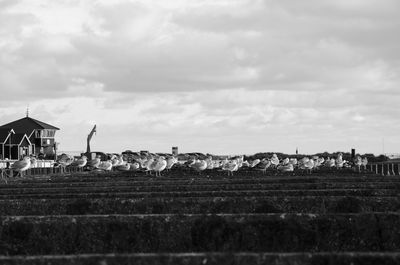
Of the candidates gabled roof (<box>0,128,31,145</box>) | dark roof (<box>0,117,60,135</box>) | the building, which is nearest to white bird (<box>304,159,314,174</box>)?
gabled roof (<box>0,128,31,145</box>)

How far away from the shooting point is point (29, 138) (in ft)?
391

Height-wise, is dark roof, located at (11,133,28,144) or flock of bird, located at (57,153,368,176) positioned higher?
dark roof, located at (11,133,28,144)

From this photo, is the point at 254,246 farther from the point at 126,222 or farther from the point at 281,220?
the point at 126,222

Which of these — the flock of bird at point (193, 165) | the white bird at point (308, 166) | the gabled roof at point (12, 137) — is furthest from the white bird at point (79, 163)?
the gabled roof at point (12, 137)

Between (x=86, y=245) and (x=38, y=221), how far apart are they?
1.06 meters

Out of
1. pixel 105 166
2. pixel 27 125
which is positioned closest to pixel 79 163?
pixel 105 166

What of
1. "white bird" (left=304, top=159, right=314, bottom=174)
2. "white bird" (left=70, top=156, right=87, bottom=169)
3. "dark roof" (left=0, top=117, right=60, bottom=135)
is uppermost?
"dark roof" (left=0, top=117, right=60, bottom=135)

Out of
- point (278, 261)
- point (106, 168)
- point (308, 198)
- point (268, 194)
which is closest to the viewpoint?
point (278, 261)

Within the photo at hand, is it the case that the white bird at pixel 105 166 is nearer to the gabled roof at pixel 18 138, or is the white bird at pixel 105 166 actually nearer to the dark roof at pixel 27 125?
the gabled roof at pixel 18 138

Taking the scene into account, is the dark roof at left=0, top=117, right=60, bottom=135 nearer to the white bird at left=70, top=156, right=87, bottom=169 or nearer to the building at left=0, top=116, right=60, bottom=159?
the building at left=0, top=116, right=60, bottom=159

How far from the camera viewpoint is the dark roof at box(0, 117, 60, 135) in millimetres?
122438

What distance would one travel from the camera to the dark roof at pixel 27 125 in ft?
402

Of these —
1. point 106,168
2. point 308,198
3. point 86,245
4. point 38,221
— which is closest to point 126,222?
point 86,245

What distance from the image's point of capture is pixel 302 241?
44.2 feet
